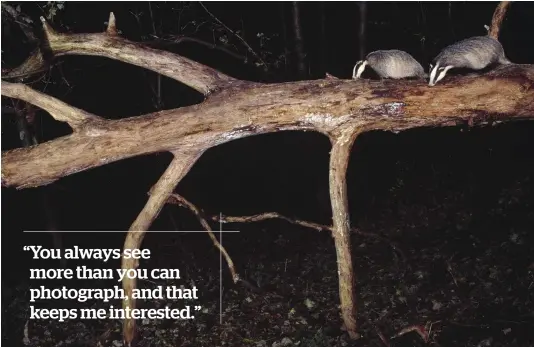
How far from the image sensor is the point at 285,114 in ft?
11.3

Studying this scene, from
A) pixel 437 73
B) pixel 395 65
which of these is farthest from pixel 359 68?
pixel 437 73

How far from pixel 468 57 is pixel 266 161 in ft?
27.4

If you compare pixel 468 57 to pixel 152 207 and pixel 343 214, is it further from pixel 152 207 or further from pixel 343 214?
pixel 152 207

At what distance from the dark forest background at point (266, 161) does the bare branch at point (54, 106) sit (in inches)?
135

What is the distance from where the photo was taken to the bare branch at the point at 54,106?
3.62 m

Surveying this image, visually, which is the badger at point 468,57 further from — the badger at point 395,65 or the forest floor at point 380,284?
the forest floor at point 380,284

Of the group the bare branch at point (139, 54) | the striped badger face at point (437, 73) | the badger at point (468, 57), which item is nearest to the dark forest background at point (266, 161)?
the bare branch at point (139, 54)

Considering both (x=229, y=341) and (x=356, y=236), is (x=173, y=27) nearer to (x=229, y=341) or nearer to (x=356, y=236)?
(x=356, y=236)

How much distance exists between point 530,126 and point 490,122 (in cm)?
687

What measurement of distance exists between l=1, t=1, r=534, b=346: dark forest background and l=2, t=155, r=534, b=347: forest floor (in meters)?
0.09

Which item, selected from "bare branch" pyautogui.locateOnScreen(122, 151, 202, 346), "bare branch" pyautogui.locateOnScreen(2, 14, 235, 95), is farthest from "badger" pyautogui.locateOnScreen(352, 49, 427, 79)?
"bare branch" pyautogui.locateOnScreen(122, 151, 202, 346)

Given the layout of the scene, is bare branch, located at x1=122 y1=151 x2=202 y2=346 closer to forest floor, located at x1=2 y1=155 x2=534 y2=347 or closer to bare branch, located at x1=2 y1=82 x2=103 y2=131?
bare branch, located at x1=2 y1=82 x2=103 y2=131

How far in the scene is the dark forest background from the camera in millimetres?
8523

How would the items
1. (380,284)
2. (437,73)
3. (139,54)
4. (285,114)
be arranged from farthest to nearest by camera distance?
(380,284)
(139,54)
(285,114)
(437,73)
